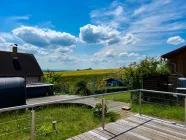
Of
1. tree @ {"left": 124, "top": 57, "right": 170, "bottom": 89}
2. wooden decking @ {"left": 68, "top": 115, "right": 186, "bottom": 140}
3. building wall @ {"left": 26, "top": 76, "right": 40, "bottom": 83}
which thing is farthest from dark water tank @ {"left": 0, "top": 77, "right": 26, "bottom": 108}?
building wall @ {"left": 26, "top": 76, "right": 40, "bottom": 83}

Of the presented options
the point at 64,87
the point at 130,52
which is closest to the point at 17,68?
the point at 64,87

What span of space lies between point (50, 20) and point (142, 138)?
1109cm

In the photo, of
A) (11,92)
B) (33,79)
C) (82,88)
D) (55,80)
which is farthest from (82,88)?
(11,92)

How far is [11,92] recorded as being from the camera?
10.7m

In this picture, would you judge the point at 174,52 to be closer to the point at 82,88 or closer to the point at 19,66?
the point at 82,88

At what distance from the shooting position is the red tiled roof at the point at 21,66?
66.8 ft

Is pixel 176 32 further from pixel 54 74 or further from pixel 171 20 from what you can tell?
pixel 54 74

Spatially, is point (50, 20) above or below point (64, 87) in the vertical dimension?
above

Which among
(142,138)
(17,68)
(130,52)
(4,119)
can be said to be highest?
(130,52)

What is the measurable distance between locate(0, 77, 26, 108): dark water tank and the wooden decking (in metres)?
7.16

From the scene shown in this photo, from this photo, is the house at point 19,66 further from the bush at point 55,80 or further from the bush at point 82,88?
the bush at point 82,88

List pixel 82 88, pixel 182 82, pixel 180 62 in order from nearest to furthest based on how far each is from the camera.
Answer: pixel 182 82 → pixel 180 62 → pixel 82 88

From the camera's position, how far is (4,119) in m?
8.58

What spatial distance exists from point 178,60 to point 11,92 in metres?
10.6
